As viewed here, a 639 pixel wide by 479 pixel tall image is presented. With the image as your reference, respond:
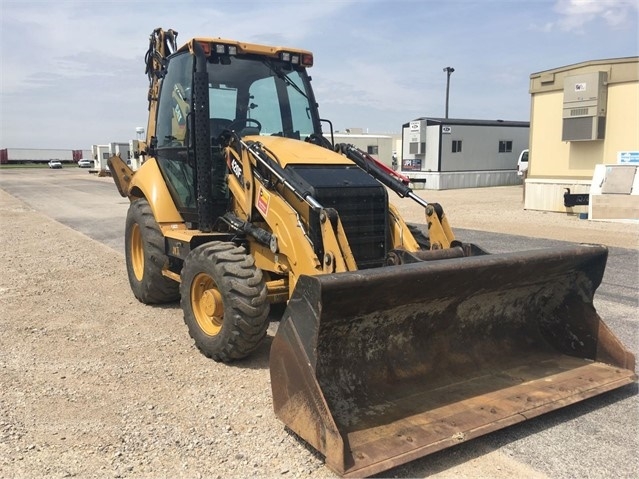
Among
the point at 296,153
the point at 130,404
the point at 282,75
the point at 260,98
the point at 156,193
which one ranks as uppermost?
the point at 282,75

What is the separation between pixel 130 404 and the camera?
3.96 m

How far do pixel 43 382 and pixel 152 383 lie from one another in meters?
0.84

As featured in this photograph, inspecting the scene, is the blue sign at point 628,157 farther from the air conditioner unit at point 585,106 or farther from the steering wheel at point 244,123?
the steering wheel at point 244,123

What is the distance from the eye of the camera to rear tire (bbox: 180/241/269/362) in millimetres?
4324

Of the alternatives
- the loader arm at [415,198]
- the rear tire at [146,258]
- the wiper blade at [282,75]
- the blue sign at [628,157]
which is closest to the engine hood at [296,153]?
the loader arm at [415,198]

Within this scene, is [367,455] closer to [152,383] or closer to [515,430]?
[515,430]

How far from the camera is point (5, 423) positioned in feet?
12.0

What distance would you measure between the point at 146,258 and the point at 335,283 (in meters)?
3.48

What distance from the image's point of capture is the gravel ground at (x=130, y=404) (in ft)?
10.5

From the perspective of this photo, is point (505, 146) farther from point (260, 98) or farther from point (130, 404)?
point (130, 404)

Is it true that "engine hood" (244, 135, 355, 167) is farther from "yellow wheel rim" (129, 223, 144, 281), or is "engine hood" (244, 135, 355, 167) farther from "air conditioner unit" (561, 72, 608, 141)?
"air conditioner unit" (561, 72, 608, 141)

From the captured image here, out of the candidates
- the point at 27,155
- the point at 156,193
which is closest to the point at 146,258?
the point at 156,193

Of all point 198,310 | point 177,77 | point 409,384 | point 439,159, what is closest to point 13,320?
point 198,310

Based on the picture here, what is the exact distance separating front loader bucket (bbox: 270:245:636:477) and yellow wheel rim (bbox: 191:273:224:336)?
4.35 feet
